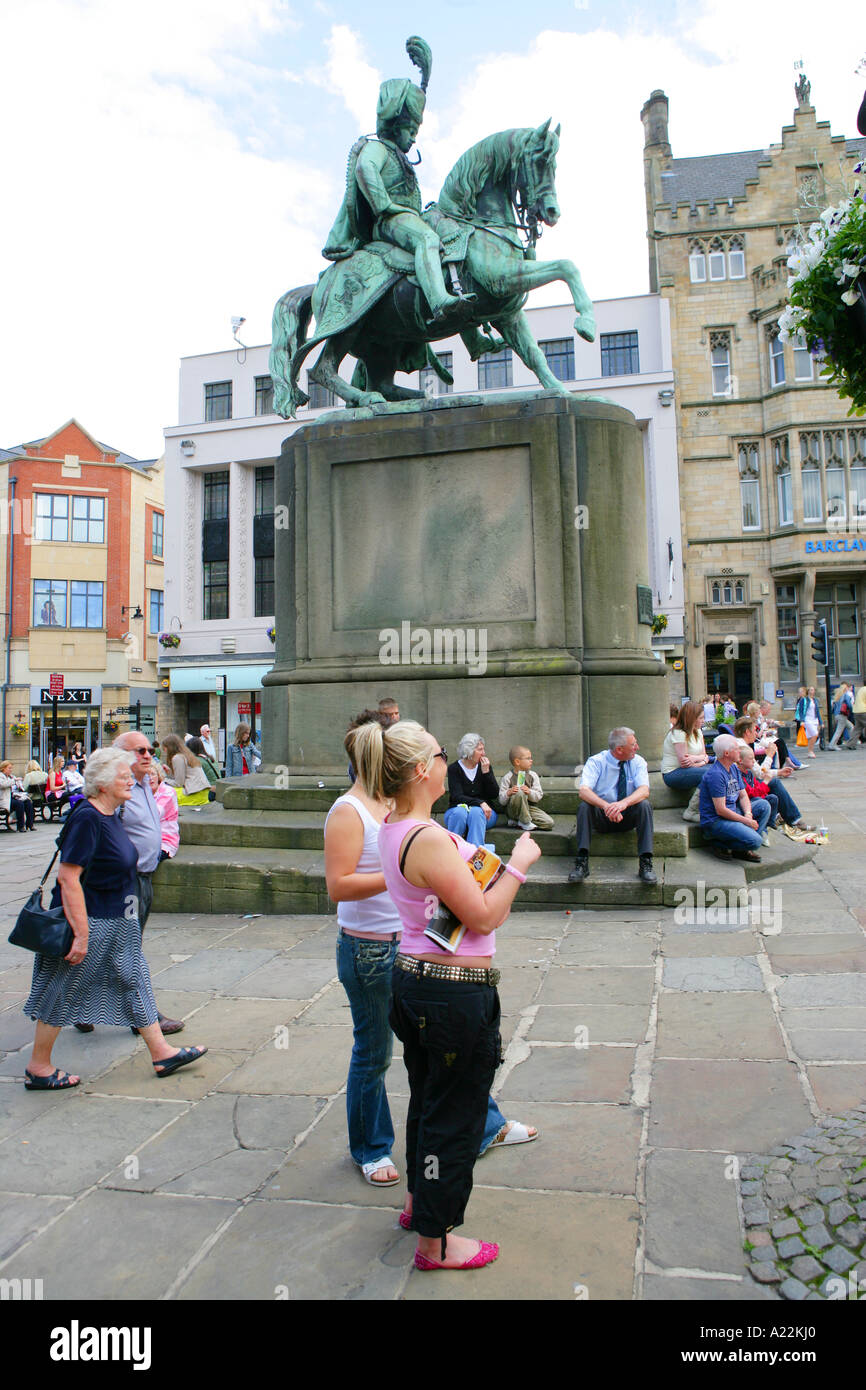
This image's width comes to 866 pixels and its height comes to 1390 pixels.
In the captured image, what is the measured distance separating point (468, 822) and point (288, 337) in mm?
5986

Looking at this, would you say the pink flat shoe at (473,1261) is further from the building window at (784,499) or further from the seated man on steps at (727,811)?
the building window at (784,499)

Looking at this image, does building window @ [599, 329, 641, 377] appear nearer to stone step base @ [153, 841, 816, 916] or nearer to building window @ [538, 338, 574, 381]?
building window @ [538, 338, 574, 381]

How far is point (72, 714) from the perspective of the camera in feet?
141

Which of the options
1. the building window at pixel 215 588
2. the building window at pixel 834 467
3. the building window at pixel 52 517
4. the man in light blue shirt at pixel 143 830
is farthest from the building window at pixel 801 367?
the man in light blue shirt at pixel 143 830

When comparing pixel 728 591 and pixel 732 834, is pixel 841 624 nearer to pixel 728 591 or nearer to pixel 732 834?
pixel 728 591

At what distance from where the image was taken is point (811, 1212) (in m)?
2.89

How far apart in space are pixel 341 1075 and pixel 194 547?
38.2 meters

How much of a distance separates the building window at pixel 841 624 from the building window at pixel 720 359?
29.2ft

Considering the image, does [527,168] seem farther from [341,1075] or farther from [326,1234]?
[326,1234]

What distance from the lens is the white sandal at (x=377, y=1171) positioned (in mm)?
3324

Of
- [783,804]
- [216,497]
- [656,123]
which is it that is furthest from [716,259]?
[783,804]

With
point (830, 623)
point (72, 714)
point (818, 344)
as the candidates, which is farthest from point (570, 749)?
point (72, 714)

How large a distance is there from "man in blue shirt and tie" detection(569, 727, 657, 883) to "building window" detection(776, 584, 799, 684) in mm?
29692
